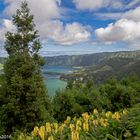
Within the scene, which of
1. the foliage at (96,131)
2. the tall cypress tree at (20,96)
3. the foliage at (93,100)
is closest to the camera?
the foliage at (96,131)

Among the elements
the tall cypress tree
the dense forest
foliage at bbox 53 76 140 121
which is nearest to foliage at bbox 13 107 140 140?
the dense forest

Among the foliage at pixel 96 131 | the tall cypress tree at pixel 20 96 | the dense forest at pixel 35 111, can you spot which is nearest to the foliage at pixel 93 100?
the dense forest at pixel 35 111

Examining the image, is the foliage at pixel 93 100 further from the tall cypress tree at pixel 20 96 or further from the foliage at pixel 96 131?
the foliage at pixel 96 131

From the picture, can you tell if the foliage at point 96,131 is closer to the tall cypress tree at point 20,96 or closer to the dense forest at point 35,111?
the dense forest at point 35,111

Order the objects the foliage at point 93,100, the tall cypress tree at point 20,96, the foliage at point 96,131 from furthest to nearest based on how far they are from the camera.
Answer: the foliage at point 93,100, the tall cypress tree at point 20,96, the foliage at point 96,131

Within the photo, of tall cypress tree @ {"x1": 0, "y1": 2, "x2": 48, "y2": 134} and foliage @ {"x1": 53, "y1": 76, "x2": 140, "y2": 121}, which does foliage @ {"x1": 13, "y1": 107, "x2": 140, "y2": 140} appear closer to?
tall cypress tree @ {"x1": 0, "y1": 2, "x2": 48, "y2": 134}

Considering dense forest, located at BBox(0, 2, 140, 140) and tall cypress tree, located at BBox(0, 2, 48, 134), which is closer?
dense forest, located at BBox(0, 2, 140, 140)

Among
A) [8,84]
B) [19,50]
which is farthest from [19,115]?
[19,50]

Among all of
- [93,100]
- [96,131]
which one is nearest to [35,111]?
[96,131]

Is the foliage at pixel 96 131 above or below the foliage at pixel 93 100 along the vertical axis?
above

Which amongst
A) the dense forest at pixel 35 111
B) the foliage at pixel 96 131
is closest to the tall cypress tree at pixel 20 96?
the dense forest at pixel 35 111

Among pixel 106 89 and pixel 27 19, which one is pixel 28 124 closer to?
pixel 27 19

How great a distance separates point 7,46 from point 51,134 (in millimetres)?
32615

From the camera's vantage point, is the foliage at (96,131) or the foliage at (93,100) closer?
the foliage at (96,131)
